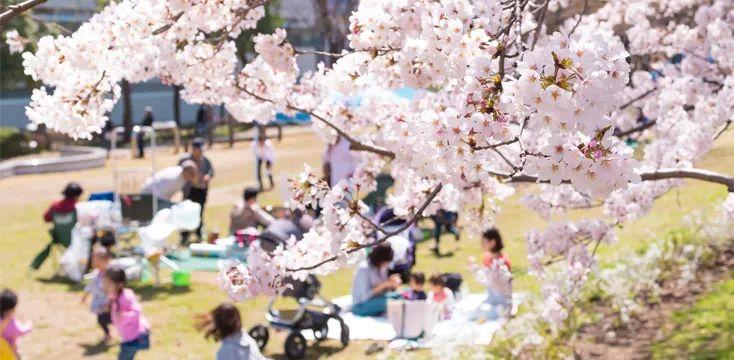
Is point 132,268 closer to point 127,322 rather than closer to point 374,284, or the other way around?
point 374,284

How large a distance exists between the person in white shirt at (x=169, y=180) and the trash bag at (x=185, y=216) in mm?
867

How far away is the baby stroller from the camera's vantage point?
7.97 m

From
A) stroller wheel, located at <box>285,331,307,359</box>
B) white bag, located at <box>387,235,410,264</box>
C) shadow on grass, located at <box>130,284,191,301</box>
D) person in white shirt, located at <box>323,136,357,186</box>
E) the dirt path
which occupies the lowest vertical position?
shadow on grass, located at <box>130,284,191,301</box>

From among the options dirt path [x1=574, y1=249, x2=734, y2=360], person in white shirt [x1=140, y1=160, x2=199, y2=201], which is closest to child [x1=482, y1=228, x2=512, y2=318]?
dirt path [x1=574, y1=249, x2=734, y2=360]

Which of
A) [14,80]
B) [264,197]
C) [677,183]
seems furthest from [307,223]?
[14,80]

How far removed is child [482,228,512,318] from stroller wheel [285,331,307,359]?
5.39 feet

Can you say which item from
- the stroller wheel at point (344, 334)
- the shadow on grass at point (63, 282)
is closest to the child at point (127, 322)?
the stroller wheel at point (344, 334)

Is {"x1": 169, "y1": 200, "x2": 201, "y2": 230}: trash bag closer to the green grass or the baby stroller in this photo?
the baby stroller

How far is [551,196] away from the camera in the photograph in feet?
24.5

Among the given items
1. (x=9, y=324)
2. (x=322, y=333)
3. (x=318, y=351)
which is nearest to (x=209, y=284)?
(x=322, y=333)

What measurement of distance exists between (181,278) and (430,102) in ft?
16.6

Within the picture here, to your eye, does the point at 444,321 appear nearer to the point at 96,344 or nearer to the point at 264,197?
the point at 96,344

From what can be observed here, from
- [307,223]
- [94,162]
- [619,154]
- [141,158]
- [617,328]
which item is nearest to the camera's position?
[619,154]

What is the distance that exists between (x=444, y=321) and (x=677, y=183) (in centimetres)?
267
